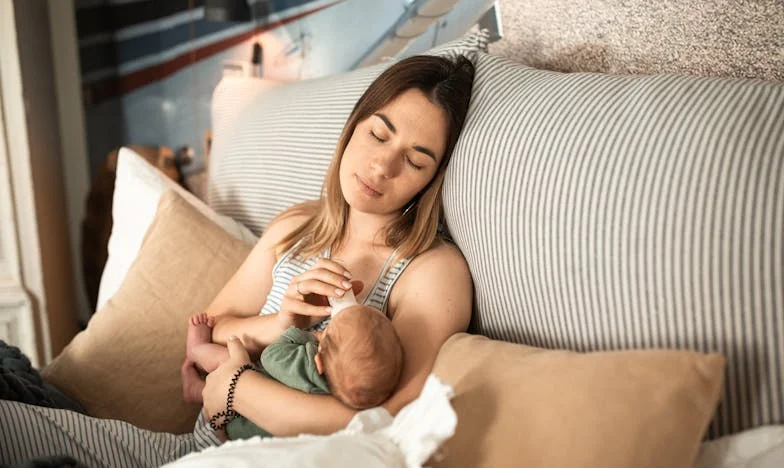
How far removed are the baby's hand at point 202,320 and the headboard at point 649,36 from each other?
2.65 feet

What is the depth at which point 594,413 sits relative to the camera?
75cm

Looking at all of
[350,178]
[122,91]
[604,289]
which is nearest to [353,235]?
[350,178]

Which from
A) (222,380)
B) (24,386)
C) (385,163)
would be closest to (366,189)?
(385,163)

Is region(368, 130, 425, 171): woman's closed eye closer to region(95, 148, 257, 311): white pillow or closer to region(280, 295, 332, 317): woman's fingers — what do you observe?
region(280, 295, 332, 317): woman's fingers

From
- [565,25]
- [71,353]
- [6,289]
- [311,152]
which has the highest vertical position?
[565,25]

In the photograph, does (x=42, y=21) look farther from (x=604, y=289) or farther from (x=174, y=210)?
(x=604, y=289)

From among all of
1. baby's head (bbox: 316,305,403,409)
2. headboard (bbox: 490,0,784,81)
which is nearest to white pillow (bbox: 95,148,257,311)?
baby's head (bbox: 316,305,403,409)

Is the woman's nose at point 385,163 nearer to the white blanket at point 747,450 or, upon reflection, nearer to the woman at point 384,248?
the woman at point 384,248

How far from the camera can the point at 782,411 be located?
30.7 inches

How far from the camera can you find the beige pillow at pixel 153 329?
1264mm

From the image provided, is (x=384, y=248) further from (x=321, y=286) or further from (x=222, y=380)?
(x=222, y=380)

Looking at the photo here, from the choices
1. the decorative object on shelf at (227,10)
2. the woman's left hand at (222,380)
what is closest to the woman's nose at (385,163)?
the woman's left hand at (222,380)

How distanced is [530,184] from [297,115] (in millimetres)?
691

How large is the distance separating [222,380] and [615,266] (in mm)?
626
